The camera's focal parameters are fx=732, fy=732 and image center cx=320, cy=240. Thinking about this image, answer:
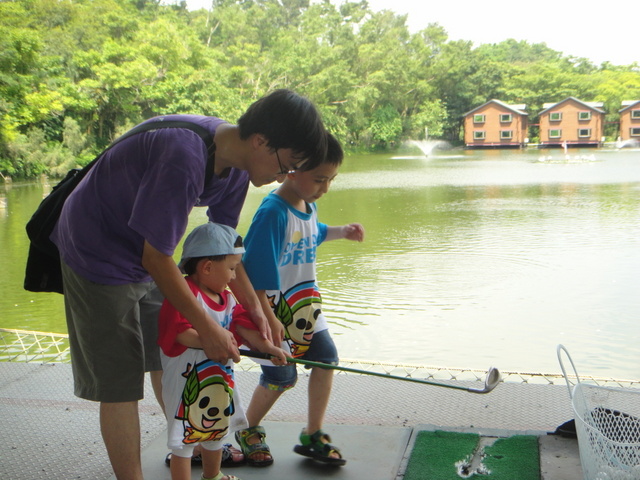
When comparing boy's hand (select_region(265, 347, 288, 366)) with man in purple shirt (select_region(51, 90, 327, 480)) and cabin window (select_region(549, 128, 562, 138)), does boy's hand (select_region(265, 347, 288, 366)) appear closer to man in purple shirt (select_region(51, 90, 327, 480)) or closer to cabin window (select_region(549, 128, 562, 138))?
man in purple shirt (select_region(51, 90, 327, 480))

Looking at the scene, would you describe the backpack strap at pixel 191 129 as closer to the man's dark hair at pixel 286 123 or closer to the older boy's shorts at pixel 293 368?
the man's dark hair at pixel 286 123

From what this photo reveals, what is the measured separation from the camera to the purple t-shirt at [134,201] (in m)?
1.25

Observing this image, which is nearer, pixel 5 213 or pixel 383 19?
pixel 5 213

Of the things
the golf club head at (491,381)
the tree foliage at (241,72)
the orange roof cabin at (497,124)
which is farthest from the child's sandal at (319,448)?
the orange roof cabin at (497,124)

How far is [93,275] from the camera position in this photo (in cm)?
138

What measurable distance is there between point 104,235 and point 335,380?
1182 millimetres

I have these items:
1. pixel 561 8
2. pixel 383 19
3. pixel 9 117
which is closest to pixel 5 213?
pixel 9 117

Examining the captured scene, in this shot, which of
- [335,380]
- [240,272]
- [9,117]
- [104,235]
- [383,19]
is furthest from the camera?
[383,19]

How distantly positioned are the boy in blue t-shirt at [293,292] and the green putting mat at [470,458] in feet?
0.64

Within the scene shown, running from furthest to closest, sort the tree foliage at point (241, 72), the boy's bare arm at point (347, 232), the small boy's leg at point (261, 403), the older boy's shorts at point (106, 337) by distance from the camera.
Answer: the tree foliage at point (241, 72) → the boy's bare arm at point (347, 232) → the small boy's leg at point (261, 403) → the older boy's shorts at point (106, 337)

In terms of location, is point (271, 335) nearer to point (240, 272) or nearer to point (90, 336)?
point (240, 272)

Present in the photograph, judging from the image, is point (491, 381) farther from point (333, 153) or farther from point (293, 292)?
point (333, 153)

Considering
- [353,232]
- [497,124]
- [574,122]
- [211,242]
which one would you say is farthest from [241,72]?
[211,242]

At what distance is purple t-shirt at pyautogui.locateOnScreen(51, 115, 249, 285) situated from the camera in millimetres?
1248
